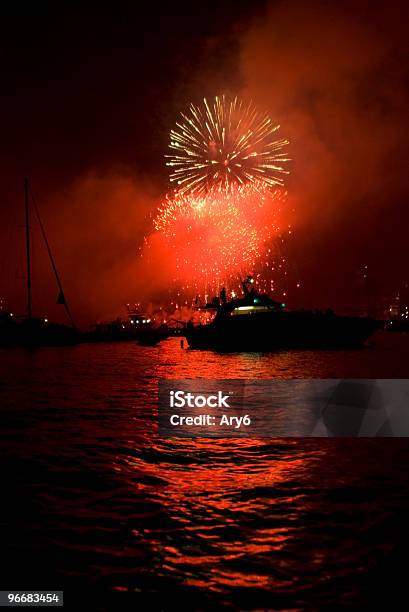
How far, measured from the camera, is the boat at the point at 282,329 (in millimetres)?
80250

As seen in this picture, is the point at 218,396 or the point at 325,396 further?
the point at 218,396

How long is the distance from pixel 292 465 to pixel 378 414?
9.45 m

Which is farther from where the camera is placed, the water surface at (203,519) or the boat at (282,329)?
the boat at (282,329)

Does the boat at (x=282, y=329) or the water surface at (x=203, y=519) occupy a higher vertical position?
the boat at (x=282, y=329)

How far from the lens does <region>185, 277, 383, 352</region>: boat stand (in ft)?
263

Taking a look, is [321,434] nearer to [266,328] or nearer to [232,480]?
[232,480]

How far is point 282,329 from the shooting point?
80.5 meters

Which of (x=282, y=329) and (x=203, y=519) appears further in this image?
(x=282, y=329)

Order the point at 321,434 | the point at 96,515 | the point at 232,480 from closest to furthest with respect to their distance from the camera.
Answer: the point at 96,515
the point at 232,480
the point at 321,434

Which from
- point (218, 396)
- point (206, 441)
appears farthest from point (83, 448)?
point (218, 396)

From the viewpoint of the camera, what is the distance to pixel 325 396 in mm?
28969

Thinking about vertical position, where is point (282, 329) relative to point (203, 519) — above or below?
above

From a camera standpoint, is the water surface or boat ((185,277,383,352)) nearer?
the water surface

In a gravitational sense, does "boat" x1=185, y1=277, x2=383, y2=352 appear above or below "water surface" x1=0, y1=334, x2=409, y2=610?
above
